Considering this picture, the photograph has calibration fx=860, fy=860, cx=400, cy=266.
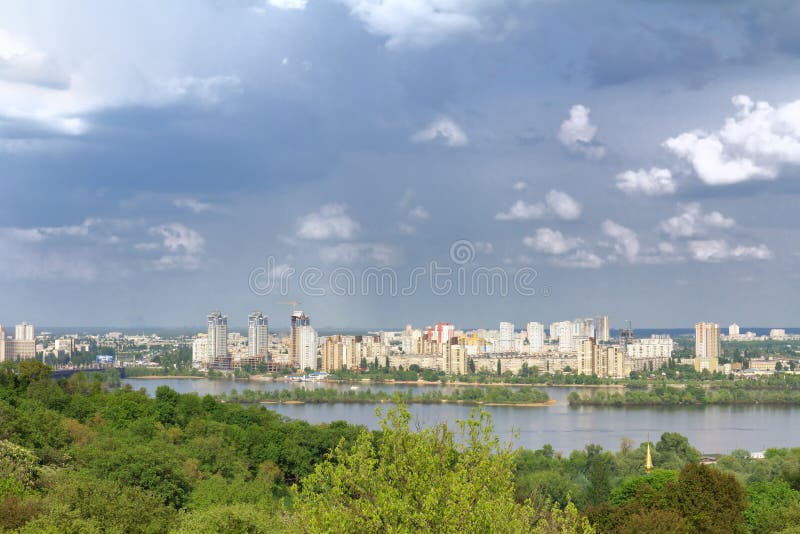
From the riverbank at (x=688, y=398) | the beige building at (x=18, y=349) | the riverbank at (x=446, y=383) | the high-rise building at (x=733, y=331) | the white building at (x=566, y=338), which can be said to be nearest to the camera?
the riverbank at (x=688, y=398)

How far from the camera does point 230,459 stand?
6.11 metres

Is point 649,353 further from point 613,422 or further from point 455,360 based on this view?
point 613,422

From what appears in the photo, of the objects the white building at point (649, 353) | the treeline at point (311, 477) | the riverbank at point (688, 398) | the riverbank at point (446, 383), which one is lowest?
the riverbank at point (446, 383)

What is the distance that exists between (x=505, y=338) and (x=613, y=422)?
733 inches

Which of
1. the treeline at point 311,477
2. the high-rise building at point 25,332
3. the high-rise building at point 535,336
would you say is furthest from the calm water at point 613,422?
the high-rise building at point 25,332

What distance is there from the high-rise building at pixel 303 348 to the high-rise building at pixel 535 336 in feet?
29.0

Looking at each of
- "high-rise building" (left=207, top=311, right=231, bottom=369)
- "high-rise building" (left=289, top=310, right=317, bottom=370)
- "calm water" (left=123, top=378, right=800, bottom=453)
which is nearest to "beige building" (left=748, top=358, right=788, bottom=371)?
"calm water" (left=123, top=378, right=800, bottom=453)

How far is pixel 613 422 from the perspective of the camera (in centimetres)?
1486

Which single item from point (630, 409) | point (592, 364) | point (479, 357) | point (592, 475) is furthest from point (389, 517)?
point (479, 357)

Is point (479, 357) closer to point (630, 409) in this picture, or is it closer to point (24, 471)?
point (630, 409)

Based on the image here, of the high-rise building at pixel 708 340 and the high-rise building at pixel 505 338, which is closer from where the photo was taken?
the high-rise building at pixel 708 340

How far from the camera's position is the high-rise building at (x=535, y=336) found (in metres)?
33.0

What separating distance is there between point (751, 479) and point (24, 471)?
223 inches

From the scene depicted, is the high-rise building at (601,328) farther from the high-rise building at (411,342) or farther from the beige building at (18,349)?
the beige building at (18,349)
